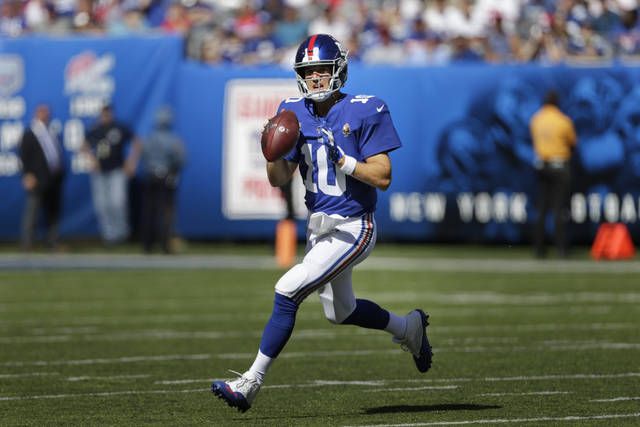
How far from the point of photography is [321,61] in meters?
6.67

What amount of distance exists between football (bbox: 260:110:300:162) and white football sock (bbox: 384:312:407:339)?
3.40 feet

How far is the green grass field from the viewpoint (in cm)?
665

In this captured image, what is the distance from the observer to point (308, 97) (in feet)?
22.1

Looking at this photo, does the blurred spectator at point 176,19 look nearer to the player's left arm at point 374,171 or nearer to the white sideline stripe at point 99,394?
the white sideline stripe at point 99,394

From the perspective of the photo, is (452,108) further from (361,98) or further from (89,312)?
(361,98)

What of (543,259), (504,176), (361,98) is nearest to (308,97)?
(361,98)

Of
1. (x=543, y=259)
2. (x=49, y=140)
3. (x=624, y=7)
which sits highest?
(x=624, y=7)

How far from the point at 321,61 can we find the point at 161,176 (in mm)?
11909

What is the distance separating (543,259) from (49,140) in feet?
21.2

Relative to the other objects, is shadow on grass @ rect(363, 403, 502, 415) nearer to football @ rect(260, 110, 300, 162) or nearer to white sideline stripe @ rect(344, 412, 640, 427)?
white sideline stripe @ rect(344, 412, 640, 427)

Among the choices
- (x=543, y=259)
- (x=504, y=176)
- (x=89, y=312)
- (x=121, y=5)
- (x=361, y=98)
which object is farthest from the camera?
(x=121, y=5)

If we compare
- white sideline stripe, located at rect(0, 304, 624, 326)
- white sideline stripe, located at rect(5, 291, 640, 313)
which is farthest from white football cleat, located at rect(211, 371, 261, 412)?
white sideline stripe, located at rect(5, 291, 640, 313)

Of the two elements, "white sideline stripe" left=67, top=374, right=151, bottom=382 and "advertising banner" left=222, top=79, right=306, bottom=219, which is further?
"advertising banner" left=222, top=79, right=306, bottom=219

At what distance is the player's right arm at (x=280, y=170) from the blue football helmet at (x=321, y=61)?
1.07ft
